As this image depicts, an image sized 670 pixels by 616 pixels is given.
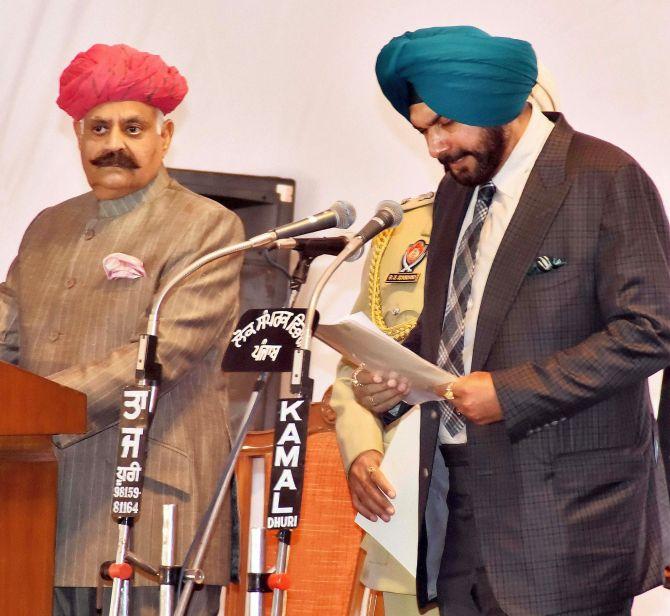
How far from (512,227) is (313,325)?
0.46 metres

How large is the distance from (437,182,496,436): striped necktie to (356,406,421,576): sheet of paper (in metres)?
0.08

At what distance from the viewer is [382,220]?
236 centimetres

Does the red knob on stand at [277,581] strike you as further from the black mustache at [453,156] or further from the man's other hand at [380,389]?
the black mustache at [453,156]

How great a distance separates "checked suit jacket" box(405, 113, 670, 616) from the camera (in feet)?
7.32

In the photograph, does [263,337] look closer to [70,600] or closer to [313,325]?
[313,325]

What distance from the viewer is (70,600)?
3.07m

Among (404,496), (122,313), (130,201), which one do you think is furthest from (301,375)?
(130,201)

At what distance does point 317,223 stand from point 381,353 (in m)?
0.28

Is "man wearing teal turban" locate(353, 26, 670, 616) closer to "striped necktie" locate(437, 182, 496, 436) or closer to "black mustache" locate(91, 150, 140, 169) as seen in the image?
"striped necktie" locate(437, 182, 496, 436)

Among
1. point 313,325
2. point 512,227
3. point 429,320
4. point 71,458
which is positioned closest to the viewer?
point 313,325

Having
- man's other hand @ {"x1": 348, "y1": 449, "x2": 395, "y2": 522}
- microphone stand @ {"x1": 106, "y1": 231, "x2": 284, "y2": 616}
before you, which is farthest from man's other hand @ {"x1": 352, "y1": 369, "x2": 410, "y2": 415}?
microphone stand @ {"x1": 106, "y1": 231, "x2": 284, "y2": 616}

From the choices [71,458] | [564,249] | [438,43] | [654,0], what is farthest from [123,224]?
[654,0]

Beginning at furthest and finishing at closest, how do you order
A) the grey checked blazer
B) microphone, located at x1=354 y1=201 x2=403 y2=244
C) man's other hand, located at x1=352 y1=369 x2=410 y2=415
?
the grey checked blazer → man's other hand, located at x1=352 y1=369 x2=410 y2=415 → microphone, located at x1=354 y1=201 x2=403 y2=244

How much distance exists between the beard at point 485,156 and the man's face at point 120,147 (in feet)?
3.75
